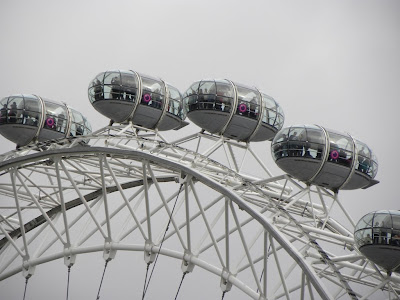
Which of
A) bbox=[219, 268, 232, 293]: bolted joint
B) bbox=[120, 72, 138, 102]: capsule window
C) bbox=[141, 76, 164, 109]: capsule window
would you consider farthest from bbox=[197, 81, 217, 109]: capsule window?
bbox=[219, 268, 232, 293]: bolted joint

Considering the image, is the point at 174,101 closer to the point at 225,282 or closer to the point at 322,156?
the point at 322,156

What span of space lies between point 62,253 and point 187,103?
8.05 meters

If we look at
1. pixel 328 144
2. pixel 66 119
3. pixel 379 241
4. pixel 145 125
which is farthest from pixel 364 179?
pixel 66 119

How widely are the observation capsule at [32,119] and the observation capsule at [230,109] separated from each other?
6.45m

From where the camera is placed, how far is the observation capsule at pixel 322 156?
45.7 m

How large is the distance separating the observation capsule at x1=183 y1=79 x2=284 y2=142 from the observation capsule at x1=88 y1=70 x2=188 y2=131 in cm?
147

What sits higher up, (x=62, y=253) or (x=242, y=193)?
(x=242, y=193)

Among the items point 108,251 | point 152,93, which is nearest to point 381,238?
point 108,251

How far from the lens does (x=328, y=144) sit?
45.7 m

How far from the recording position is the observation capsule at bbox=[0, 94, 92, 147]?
173 feet

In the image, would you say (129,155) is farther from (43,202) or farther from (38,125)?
(43,202)

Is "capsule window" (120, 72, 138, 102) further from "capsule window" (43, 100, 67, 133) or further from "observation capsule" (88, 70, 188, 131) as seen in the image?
"capsule window" (43, 100, 67, 133)

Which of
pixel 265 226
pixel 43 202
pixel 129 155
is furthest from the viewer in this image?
pixel 43 202

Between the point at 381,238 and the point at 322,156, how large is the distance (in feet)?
18.7
